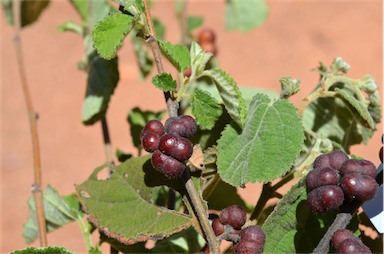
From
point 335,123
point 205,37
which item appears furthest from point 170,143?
point 205,37

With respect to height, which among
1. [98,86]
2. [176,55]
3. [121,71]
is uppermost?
[121,71]

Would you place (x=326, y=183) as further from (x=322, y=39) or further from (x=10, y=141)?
(x=322, y=39)

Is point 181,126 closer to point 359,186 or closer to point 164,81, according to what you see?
point 164,81

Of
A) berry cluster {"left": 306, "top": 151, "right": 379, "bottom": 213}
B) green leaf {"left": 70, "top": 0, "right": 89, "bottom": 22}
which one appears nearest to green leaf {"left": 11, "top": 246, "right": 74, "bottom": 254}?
berry cluster {"left": 306, "top": 151, "right": 379, "bottom": 213}

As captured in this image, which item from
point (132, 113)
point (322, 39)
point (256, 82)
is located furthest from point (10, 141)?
point (132, 113)

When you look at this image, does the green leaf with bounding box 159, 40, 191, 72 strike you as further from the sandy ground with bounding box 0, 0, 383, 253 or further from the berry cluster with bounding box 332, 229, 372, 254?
the sandy ground with bounding box 0, 0, 383, 253

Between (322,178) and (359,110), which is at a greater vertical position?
(359,110)

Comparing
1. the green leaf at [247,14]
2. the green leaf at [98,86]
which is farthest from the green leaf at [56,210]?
the green leaf at [247,14]
